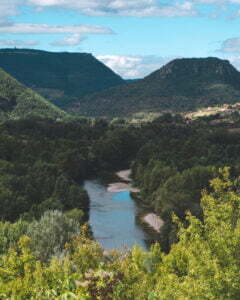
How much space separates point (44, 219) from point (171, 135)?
109433mm

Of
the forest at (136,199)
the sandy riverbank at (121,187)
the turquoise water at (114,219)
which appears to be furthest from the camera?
the sandy riverbank at (121,187)

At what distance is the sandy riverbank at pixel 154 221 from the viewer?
9369 centimetres

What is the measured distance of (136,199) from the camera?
118 m

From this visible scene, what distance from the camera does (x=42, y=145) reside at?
153 meters

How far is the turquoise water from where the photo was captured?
85.1 m

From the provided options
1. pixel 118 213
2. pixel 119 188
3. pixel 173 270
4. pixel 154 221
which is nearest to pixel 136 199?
pixel 119 188

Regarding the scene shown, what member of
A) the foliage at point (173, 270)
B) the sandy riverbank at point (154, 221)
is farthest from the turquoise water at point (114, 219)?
the foliage at point (173, 270)

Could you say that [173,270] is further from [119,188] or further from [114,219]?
[119,188]

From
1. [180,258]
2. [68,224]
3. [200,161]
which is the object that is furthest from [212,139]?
[180,258]

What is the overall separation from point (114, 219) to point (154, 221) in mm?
7482

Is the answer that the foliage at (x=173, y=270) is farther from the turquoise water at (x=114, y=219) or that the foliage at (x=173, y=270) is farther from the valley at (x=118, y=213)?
the turquoise water at (x=114, y=219)

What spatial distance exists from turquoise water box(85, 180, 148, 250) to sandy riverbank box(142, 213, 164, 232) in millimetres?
2267

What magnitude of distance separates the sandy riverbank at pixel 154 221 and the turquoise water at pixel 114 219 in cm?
227

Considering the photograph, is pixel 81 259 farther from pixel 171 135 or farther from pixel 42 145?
pixel 171 135
